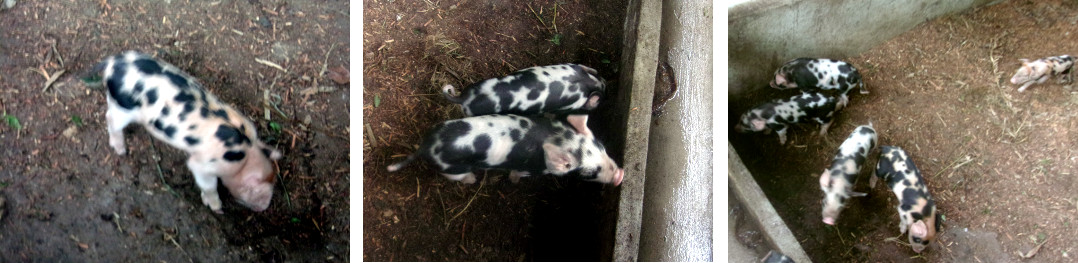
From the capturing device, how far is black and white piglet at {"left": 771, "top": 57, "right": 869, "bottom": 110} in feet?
8.59

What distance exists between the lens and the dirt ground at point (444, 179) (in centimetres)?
181

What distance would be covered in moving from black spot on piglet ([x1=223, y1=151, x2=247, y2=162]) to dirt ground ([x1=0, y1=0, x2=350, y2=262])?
0.65ft

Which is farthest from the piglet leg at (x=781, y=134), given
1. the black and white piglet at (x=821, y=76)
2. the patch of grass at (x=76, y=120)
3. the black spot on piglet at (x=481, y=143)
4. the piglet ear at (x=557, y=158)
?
the patch of grass at (x=76, y=120)

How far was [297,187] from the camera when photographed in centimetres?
193

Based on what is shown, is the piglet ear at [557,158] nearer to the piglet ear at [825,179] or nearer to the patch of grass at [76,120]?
the piglet ear at [825,179]

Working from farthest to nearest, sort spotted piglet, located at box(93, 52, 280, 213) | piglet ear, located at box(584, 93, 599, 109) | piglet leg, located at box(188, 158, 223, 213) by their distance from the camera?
piglet ear, located at box(584, 93, 599, 109) → piglet leg, located at box(188, 158, 223, 213) → spotted piglet, located at box(93, 52, 280, 213)

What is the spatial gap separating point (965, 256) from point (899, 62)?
3.12 ft

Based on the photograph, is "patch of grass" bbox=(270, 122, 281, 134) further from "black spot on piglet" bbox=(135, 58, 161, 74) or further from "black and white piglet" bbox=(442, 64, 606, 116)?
"black and white piglet" bbox=(442, 64, 606, 116)

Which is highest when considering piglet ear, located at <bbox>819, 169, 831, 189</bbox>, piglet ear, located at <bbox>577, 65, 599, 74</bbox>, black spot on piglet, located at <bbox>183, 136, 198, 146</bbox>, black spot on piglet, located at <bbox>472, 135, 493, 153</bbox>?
black spot on piglet, located at <bbox>183, 136, 198, 146</bbox>

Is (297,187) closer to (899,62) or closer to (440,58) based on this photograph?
(440,58)

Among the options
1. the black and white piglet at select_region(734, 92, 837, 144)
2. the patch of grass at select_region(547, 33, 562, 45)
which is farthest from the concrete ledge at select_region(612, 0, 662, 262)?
the black and white piglet at select_region(734, 92, 837, 144)

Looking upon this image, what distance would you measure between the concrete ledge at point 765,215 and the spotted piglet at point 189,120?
1.83m

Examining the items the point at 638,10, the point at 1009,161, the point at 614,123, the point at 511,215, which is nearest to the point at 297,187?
the point at 511,215

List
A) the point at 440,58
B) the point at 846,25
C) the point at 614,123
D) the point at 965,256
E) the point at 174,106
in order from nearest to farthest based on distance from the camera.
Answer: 1. the point at 174,106
2. the point at 440,58
3. the point at 614,123
4. the point at 965,256
5. the point at 846,25
